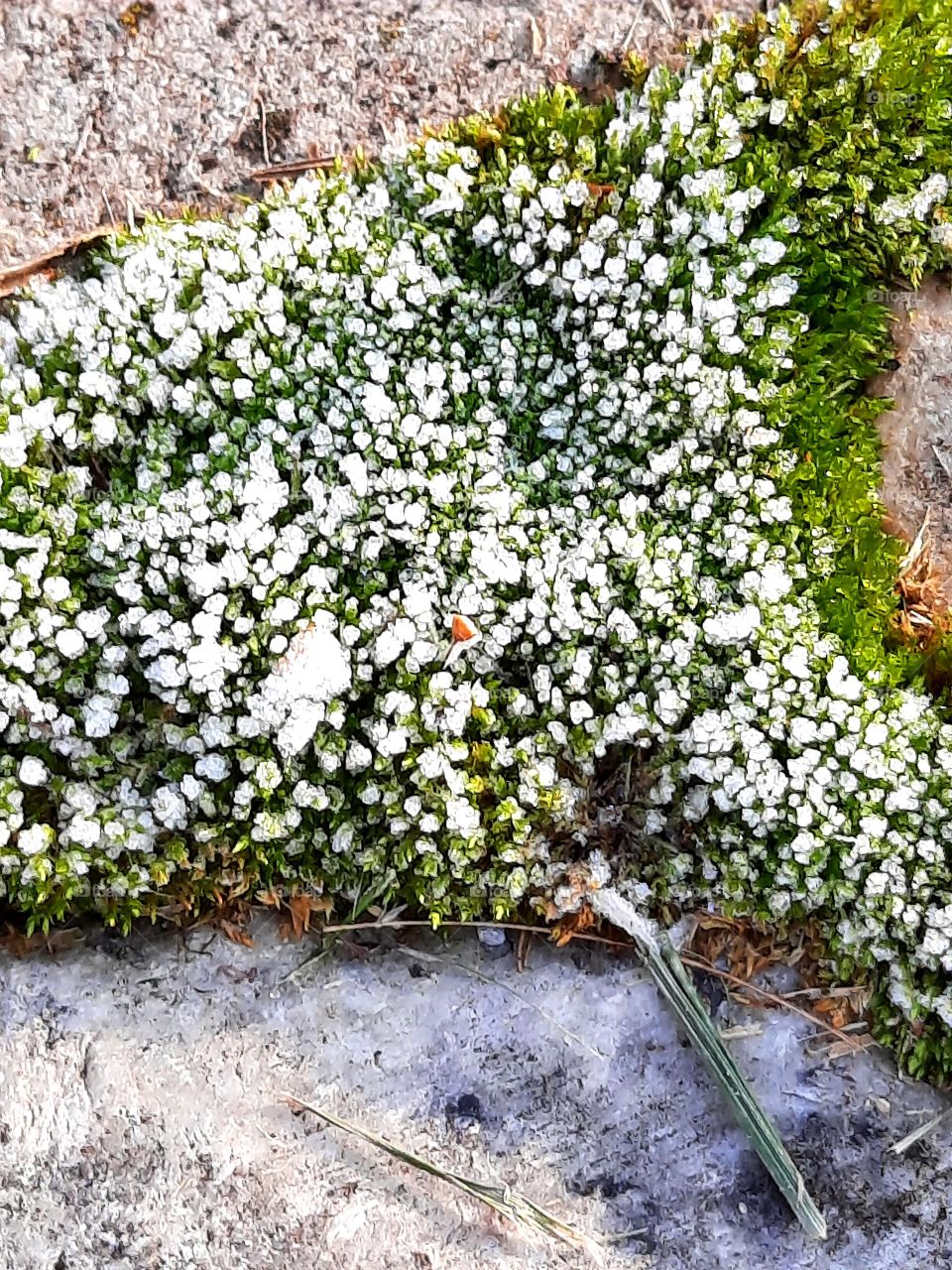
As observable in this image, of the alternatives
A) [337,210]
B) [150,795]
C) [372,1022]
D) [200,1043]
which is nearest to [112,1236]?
[200,1043]

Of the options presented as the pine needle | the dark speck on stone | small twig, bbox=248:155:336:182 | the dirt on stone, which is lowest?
the dark speck on stone

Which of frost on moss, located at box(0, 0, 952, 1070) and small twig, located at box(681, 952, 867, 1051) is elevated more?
frost on moss, located at box(0, 0, 952, 1070)

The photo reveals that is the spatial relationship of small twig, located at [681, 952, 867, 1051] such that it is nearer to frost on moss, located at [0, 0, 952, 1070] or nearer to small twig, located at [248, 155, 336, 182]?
frost on moss, located at [0, 0, 952, 1070]

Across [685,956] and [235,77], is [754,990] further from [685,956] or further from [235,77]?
[235,77]

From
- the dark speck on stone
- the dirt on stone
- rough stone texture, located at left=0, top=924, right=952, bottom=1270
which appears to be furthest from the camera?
the dirt on stone

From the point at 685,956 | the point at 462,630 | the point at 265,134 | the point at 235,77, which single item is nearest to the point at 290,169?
the point at 265,134

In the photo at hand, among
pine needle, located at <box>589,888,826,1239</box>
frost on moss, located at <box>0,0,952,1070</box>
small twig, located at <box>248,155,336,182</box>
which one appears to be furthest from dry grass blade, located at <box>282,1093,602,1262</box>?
small twig, located at <box>248,155,336,182</box>

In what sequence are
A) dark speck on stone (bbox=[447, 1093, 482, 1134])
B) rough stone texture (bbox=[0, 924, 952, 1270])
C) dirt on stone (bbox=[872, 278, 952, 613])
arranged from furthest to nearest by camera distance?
dirt on stone (bbox=[872, 278, 952, 613])
dark speck on stone (bbox=[447, 1093, 482, 1134])
rough stone texture (bbox=[0, 924, 952, 1270])
